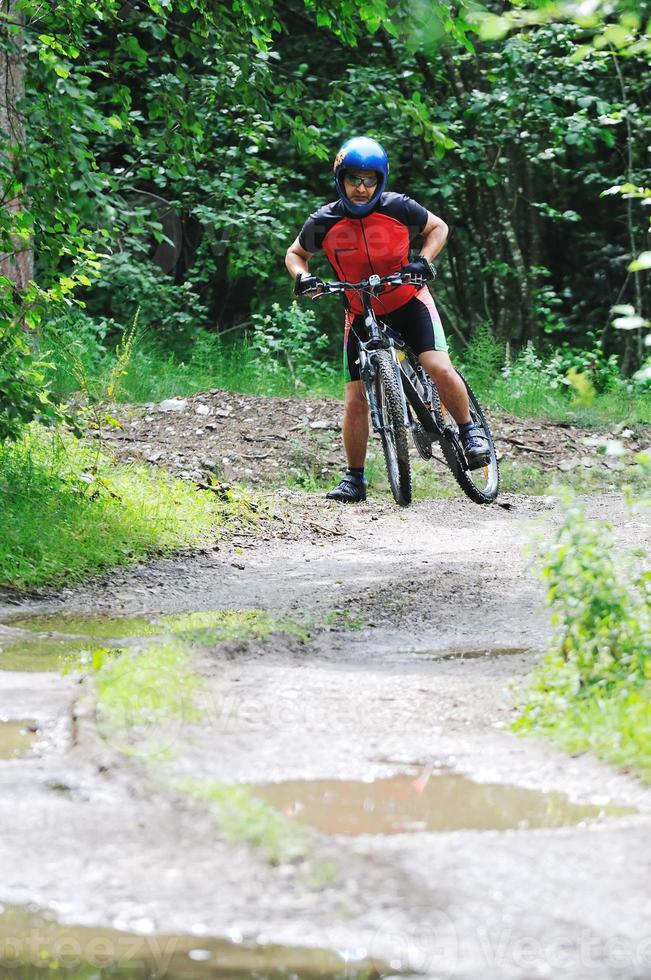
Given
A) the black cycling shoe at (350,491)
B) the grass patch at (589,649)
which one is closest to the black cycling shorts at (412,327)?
the black cycling shoe at (350,491)

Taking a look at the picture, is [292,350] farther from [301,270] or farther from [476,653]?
[476,653]

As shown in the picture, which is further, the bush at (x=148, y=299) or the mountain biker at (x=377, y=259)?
the bush at (x=148, y=299)

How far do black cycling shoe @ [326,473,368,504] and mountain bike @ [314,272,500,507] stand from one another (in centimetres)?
29

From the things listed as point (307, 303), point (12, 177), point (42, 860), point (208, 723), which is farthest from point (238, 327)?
point (42, 860)

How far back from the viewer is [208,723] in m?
4.12

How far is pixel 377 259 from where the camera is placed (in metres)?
7.91

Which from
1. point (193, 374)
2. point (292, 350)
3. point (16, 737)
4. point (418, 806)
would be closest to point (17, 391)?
point (16, 737)

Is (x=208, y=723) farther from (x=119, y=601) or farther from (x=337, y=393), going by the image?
(x=337, y=393)

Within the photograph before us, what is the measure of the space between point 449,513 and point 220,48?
4056mm

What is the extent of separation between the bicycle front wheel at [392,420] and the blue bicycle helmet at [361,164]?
2.95 ft

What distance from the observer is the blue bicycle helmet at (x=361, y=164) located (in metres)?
7.50

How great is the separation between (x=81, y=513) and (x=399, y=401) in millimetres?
2113

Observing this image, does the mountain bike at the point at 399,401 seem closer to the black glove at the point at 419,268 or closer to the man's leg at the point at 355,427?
the black glove at the point at 419,268
